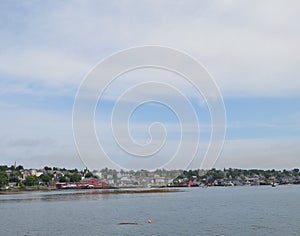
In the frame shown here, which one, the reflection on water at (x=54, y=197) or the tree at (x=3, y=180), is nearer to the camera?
the reflection on water at (x=54, y=197)

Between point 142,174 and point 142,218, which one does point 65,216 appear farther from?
point 142,174

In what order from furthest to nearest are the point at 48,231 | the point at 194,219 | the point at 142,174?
the point at 142,174
the point at 194,219
the point at 48,231

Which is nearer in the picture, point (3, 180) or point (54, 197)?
point (54, 197)

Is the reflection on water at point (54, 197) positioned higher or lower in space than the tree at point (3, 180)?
lower

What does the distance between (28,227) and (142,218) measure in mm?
14284

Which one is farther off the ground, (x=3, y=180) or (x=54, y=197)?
(x=3, y=180)

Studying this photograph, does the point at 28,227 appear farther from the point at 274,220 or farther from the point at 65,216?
the point at 274,220

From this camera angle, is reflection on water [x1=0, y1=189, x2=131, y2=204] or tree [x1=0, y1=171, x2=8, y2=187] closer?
reflection on water [x1=0, y1=189, x2=131, y2=204]

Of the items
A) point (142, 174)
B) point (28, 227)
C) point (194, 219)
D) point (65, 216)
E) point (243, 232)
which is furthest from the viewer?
point (142, 174)

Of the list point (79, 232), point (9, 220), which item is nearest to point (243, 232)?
point (79, 232)

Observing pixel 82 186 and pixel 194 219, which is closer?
pixel 194 219

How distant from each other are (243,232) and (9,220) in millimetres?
32140

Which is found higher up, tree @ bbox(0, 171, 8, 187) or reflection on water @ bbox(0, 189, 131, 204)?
tree @ bbox(0, 171, 8, 187)

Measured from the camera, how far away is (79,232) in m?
44.7
